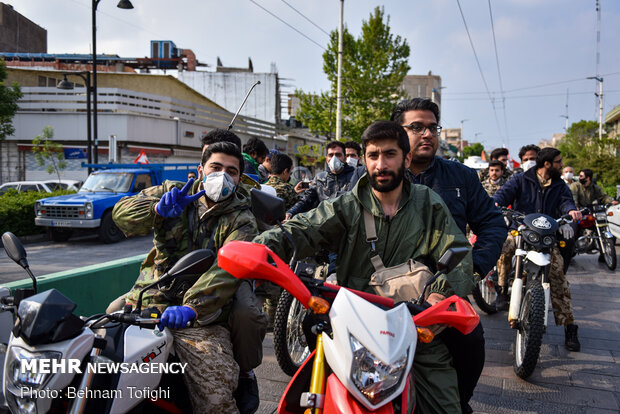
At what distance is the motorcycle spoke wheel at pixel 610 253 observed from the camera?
9.45 metres

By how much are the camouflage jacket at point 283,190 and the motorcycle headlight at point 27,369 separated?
14.3 feet

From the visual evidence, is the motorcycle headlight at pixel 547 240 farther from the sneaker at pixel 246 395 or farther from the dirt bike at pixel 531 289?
the sneaker at pixel 246 395

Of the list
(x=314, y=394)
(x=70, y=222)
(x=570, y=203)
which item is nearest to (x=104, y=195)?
(x=70, y=222)

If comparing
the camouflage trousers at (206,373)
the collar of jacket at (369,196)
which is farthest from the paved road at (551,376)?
the collar of jacket at (369,196)

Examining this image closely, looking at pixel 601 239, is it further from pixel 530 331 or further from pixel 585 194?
pixel 530 331

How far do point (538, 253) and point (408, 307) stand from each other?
3154 millimetres

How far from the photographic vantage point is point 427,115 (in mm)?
3270

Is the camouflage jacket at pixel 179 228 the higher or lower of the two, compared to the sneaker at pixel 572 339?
higher

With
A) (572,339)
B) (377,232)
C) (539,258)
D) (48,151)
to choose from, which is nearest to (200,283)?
(377,232)

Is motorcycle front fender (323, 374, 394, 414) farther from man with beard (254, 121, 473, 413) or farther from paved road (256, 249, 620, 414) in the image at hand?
paved road (256, 249, 620, 414)

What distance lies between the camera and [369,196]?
250 cm

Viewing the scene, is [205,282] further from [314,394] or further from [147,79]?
[147,79]

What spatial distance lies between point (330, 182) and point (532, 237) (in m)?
2.26

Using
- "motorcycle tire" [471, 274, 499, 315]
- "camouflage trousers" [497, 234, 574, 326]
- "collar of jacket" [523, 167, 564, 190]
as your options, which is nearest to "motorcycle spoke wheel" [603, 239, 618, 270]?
"motorcycle tire" [471, 274, 499, 315]
